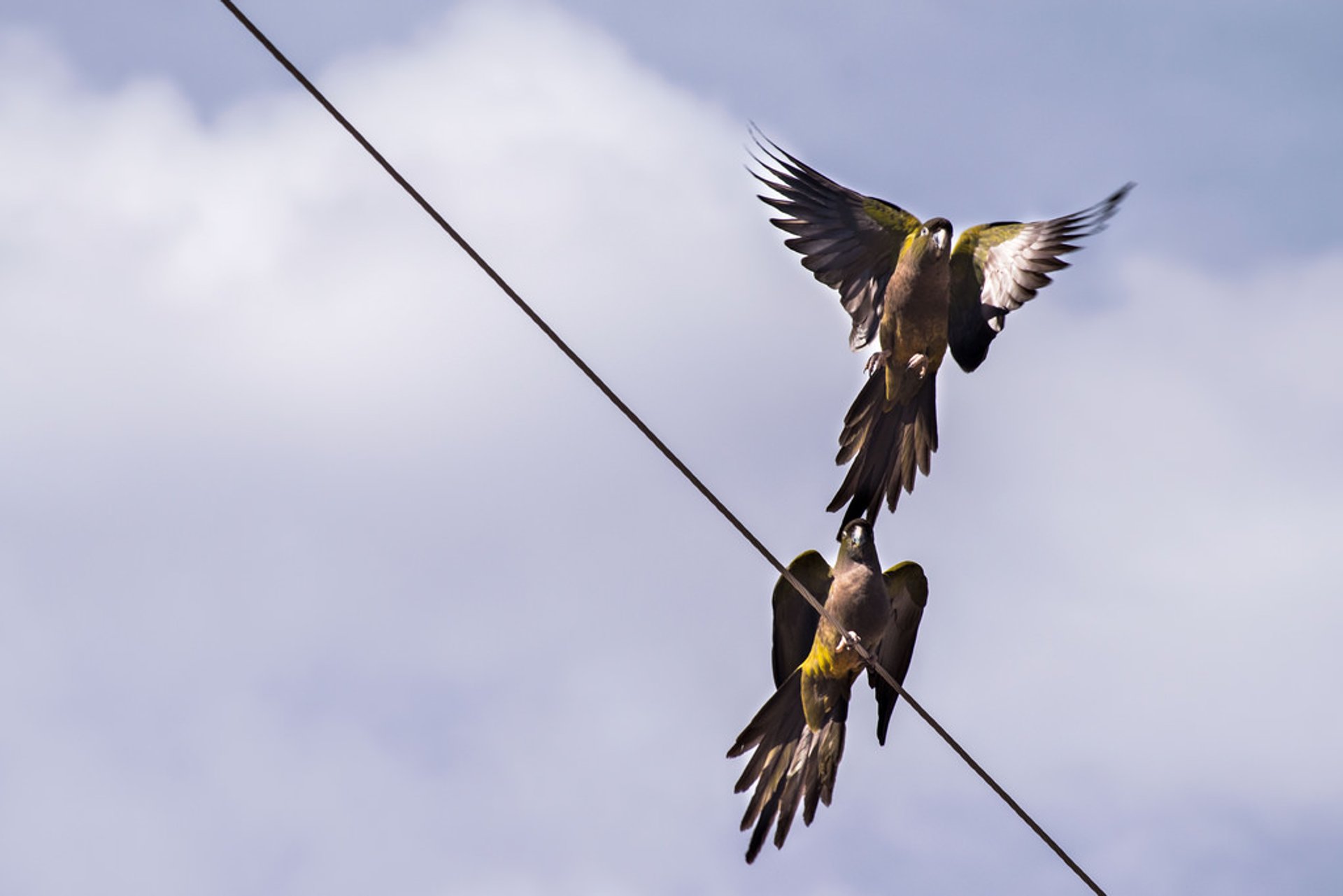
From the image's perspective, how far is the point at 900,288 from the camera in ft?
31.0

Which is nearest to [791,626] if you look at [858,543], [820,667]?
[820,667]

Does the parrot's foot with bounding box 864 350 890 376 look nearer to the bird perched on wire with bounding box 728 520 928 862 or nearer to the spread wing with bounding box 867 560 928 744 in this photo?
the bird perched on wire with bounding box 728 520 928 862

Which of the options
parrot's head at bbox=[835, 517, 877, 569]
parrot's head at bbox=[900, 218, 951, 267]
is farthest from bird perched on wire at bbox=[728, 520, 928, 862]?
parrot's head at bbox=[900, 218, 951, 267]

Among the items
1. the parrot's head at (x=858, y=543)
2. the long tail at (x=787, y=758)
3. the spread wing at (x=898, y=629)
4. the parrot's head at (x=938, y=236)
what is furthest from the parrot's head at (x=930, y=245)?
the long tail at (x=787, y=758)

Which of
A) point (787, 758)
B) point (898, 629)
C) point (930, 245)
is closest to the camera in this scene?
point (930, 245)

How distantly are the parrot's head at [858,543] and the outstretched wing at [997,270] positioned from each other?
1.08 meters

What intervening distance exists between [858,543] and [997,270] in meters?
1.72

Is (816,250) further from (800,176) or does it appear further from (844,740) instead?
(844,740)

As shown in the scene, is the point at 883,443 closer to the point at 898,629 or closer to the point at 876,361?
the point at 876,361

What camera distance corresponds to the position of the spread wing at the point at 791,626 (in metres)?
10.0

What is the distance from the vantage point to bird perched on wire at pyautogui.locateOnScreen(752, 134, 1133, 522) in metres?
9.41

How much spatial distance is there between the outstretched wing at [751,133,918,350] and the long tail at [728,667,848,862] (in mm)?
2139

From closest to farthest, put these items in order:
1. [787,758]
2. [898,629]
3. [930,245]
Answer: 1. [930,245]
2. [787,758]
3. [898,629]

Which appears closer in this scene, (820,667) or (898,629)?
(820,667)
